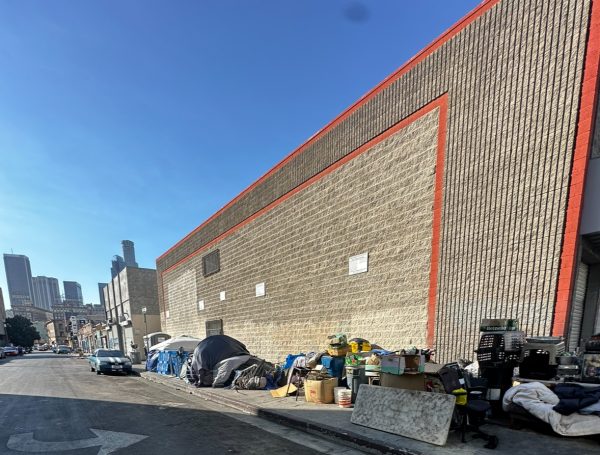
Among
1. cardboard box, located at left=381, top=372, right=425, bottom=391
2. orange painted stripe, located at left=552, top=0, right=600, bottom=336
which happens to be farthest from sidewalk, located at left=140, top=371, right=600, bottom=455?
orange painted stripe, located at left=552, top=0, right=600, bottom=336

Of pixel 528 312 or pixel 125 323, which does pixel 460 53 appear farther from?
pixel 125 323

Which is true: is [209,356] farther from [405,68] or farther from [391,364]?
[405,68]

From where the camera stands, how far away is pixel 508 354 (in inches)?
236

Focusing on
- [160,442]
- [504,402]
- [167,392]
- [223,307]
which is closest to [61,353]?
[223,307]

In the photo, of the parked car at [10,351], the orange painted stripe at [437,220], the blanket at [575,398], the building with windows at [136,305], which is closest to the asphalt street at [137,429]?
the blanket at [575,398]

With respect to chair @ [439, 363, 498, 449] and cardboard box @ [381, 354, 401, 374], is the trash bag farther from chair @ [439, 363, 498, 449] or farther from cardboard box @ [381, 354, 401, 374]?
chair @ [439, 363, 498, 449]

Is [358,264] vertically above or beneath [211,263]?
above

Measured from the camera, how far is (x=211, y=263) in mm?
22672

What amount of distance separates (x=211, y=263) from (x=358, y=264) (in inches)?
543

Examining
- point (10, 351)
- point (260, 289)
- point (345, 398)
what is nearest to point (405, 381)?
point (345, 398)

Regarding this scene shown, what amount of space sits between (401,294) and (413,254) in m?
1.27

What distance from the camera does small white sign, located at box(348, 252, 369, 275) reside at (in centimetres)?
1130

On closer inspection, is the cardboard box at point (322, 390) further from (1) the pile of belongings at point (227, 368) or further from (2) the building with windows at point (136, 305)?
(2) the building with windows at point (136, 305)

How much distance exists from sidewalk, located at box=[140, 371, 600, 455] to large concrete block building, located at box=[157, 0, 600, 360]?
8.42 ft
